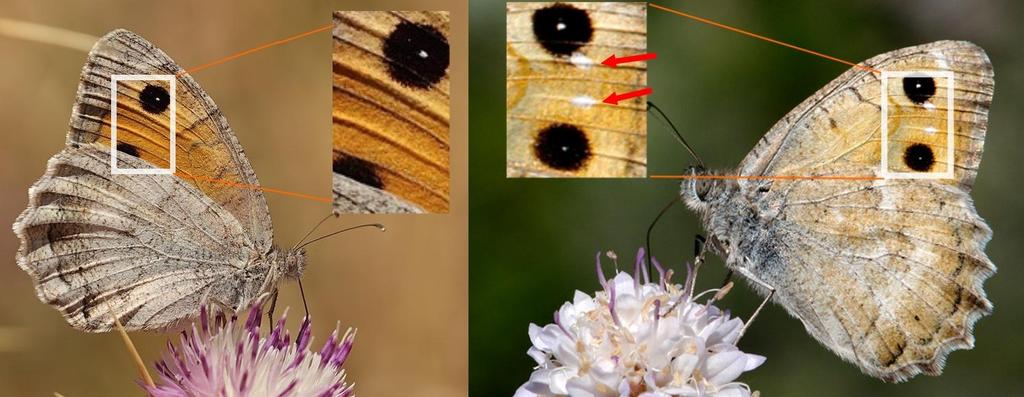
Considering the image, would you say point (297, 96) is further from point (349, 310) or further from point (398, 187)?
point (349, 310)

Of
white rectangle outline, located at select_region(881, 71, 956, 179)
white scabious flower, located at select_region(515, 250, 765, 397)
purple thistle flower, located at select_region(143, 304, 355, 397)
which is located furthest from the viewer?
white rectangle outline, located at select_region(881, 71, 956, 179)

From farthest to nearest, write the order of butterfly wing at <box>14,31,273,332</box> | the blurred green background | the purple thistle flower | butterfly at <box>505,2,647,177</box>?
the blurred green background, butterfly at <box>505,2,647,177</box>, butterfly wing at <box>14,31,273,332</box>, the purple thistle flower

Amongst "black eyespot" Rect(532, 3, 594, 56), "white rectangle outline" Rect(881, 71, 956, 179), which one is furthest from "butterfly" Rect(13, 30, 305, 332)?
"white rectangle outline" Rect(881, 71, 956, 179)

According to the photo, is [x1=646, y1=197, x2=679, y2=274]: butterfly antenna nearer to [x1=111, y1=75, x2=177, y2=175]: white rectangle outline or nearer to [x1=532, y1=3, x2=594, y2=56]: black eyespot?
[x1=532, y1=3, x2=594, y2=56]: black eyespot

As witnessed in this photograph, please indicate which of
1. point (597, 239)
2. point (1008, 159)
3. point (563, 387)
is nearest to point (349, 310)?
point (597, 239)

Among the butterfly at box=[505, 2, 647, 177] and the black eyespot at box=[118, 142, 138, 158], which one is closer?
the black eyespot at box=[118, 142, 138, 158]
